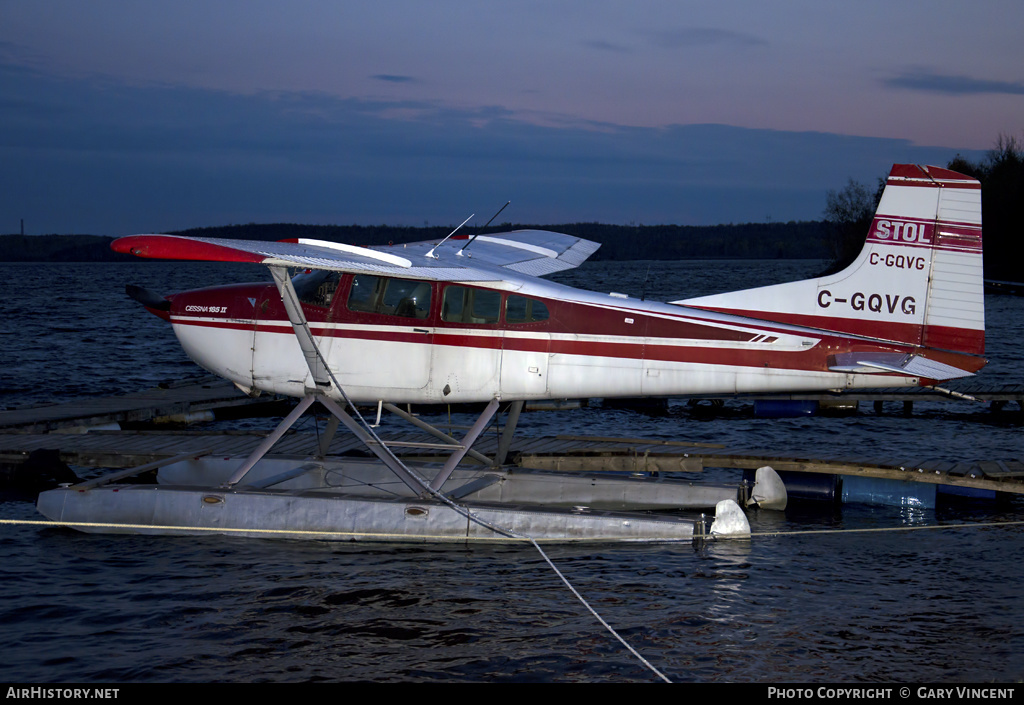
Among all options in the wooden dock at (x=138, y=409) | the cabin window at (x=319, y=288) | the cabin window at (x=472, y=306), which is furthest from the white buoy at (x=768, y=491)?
the wooden dock at (x=138, y=409)

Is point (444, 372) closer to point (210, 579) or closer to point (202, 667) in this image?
point (210, 579)

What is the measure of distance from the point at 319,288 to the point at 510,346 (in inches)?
85.2

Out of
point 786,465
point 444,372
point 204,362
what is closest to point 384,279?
point 444,372

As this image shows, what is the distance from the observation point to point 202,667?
6.98 m

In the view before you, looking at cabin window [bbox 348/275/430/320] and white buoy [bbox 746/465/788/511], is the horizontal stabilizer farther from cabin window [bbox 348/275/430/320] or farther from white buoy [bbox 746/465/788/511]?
cabin window [bbox 348/275/430/320]

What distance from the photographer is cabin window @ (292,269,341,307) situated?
1001 cm

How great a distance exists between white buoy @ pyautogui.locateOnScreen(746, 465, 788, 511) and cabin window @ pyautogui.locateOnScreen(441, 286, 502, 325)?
4.11 metres

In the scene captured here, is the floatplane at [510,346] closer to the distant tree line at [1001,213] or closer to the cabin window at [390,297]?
the cabin window at [390,297]

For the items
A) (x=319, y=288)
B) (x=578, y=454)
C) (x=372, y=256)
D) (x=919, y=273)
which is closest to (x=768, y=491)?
(x=578, y=454)

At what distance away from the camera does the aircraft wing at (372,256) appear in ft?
26.9

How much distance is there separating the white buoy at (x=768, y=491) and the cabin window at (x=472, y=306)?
4.11 m

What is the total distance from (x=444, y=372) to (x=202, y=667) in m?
3.92

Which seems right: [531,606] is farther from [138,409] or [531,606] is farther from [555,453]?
[138,409]

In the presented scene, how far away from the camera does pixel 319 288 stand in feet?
33.0
